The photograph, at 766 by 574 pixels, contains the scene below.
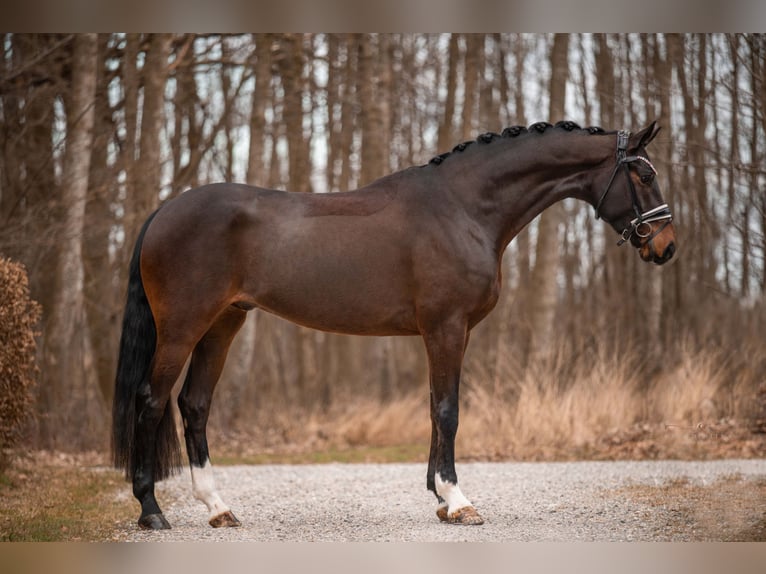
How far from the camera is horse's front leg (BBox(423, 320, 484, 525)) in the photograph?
5.37 meters

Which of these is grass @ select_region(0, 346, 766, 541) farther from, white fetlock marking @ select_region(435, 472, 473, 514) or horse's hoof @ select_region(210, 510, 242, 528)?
white fetlock marking @ select_region(435, 472, 473, 514)

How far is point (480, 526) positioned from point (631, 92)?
10.5 m

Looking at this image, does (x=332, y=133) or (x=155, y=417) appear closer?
(x=155, y=417)

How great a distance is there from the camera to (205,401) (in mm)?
Answer: 5719

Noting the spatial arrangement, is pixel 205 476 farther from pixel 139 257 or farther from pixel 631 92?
pixel 631 92

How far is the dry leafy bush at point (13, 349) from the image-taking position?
716 cm

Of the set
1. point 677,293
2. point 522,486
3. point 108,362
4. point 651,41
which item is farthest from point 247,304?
point 651,41

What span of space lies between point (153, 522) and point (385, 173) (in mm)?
7884

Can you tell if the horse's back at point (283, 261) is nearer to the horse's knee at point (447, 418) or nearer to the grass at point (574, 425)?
the horse's knee at point (447, 418)

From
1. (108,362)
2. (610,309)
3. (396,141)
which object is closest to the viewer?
(108,362)

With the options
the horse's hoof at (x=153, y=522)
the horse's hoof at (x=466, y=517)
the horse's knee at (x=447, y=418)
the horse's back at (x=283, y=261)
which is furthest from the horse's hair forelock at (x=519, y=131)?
the horse's hoof at (x=153, y=522)

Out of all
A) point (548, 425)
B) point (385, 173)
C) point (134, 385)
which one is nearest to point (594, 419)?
point (548, 425)

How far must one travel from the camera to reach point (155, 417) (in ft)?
17.9

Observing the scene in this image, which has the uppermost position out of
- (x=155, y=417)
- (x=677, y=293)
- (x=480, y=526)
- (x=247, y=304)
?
(x=677, y=293)
